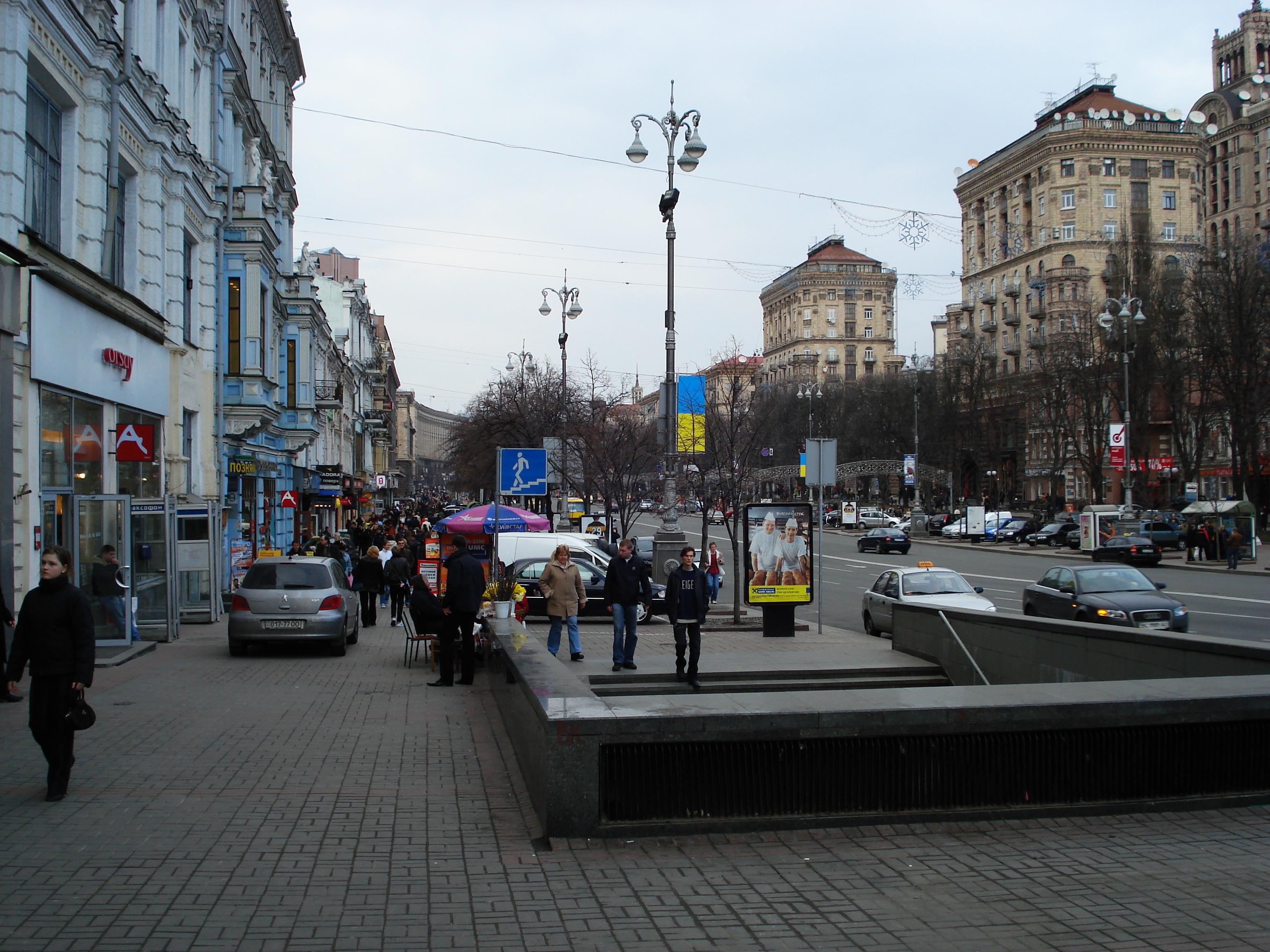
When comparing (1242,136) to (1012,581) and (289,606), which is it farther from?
(289,606)

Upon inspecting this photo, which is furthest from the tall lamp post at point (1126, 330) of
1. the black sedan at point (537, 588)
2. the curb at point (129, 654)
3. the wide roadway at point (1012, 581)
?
the curb at point (129, 654)

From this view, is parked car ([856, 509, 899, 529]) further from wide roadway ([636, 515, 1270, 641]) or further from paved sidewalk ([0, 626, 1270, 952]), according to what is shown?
paved sidewalk ([0, 626, 1270, 952])

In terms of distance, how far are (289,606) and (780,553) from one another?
8019 millimetres

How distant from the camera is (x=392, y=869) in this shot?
5953mm

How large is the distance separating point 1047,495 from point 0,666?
76918mm

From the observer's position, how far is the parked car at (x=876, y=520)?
68688mm

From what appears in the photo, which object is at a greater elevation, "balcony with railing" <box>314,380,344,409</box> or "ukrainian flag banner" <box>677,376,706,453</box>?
"balcony with railing" <box>314,380,344,409</box>

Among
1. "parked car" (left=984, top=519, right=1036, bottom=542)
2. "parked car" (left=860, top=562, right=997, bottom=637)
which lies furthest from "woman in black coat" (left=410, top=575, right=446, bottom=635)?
"parked car" (left=984, top=519, right=1036, bottom=542)

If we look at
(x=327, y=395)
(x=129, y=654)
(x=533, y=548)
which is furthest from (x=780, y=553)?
(x=327, y=395)

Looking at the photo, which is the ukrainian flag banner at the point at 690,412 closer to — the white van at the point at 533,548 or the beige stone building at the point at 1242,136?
the white van at the point at 533,548

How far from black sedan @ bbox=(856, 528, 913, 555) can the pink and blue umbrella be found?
26.4m

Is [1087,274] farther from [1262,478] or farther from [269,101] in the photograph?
[269,101]

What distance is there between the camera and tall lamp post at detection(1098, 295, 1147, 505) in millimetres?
42969

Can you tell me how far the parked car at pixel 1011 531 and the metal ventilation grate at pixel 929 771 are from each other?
53315mm
